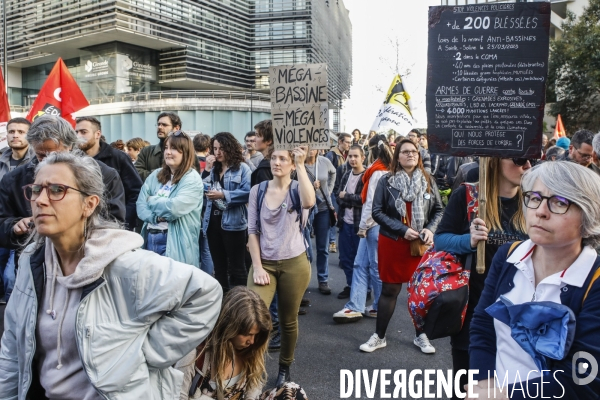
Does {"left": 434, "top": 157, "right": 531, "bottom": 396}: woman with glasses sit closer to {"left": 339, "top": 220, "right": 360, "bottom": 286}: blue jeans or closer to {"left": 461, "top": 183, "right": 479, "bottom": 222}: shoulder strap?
{"left": 461, "top": 183, "right": 479, "bottom": 222}: shoulder strap

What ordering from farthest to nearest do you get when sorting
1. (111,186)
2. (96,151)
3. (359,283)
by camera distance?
(359,283) → (96,151) → (111,186)

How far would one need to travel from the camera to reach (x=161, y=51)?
42438 millimetres

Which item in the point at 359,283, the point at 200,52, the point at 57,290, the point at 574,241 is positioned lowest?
the point at 359,283

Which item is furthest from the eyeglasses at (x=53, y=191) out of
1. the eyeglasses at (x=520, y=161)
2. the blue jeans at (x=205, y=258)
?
the blue jeans at (x=205, y=258)

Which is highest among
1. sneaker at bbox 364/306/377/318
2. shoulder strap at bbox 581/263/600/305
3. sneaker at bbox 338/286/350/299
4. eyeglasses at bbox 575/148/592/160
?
eyeglasses at bbox 575/148/592/160

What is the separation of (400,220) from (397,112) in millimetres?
5627

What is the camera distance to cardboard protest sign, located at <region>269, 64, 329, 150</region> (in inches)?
173

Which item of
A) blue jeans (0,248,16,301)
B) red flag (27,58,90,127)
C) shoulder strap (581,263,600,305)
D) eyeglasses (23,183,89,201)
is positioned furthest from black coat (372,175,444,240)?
red flag (27,58,90,127)

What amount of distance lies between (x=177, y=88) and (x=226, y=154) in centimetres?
3950

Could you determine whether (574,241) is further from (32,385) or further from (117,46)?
(117,46)

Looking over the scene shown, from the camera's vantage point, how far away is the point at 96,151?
4633 millimetres

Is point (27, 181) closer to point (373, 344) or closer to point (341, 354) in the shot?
point (341, 354)

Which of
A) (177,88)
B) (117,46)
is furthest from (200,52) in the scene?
(117,46)

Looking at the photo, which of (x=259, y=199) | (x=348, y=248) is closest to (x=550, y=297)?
(x=259, y=199)
